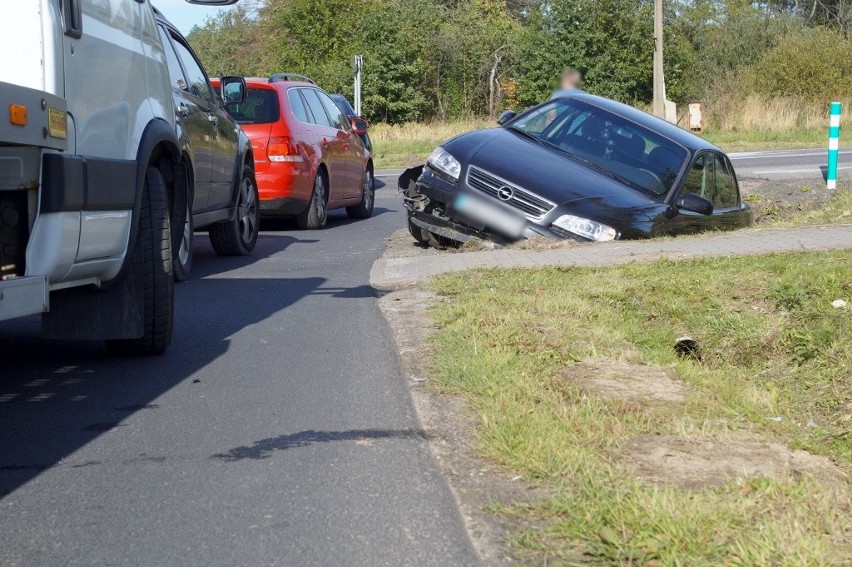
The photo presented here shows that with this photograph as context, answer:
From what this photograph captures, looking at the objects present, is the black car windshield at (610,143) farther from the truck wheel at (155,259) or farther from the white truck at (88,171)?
the truck wheel at (155,259)

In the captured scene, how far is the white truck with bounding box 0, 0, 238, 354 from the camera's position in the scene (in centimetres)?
440

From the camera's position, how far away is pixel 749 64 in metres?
51.8

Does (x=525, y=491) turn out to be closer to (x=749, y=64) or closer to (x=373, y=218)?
(x=373, y=218)

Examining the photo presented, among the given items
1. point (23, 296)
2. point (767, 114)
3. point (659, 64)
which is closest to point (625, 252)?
point (23, 296)

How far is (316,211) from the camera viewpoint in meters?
13.8

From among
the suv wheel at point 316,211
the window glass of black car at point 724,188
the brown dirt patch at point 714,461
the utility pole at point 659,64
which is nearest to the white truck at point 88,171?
the brown dirt patch at point 714,461

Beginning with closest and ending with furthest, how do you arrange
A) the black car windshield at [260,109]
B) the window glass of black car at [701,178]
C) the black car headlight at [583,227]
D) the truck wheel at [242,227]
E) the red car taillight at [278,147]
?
the black car headlight at [583,227] → the window glass of black car at [701,178] → the truck wheel at [242,227] → the red car taillight at [278,147] → the black car windshield at [260,109]

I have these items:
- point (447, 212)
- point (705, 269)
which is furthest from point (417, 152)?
point (705, 269)

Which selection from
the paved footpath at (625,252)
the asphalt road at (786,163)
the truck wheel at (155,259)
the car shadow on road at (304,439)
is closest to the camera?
the car shadow on road at (304,439)

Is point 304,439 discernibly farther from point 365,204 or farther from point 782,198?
point 782,198

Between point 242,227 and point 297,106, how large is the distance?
2.47 metres

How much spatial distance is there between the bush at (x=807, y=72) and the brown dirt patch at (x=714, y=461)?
1619 inches

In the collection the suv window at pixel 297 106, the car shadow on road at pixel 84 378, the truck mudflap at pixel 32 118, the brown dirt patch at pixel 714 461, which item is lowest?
the car shadow on road at pixel 84 378

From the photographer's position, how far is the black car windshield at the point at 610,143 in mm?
10516
